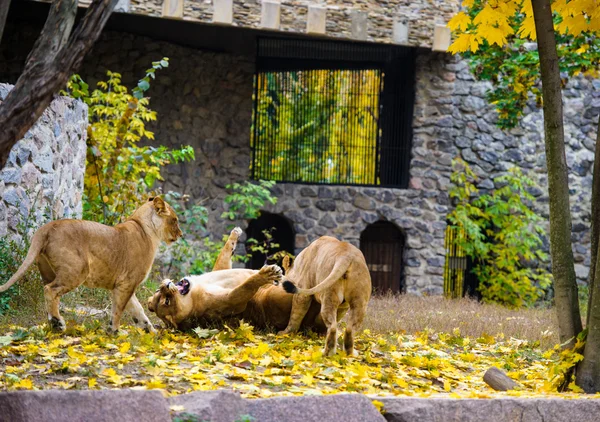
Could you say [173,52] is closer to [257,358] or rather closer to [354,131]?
[354,131]

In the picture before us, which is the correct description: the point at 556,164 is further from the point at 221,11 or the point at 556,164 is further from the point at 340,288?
the point at 221,11

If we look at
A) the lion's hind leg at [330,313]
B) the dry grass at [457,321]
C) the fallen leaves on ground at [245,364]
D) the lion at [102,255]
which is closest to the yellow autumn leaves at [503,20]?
the lion's hind leg at [330,313]

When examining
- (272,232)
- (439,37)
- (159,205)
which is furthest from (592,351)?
(272,232)

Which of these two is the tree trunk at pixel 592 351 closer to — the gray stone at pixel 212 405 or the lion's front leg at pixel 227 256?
the gray stone at pixel 212 405

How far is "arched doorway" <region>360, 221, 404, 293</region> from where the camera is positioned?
54.1 feet

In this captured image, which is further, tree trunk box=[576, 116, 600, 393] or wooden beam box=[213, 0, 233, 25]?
wooden beam box=[213, 0, 233, 25]

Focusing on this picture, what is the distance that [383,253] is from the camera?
16.7m

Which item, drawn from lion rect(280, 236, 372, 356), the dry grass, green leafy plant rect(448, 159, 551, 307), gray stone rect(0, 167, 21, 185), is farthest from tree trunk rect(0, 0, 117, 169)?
green leafy plant rect(448, 159, 551, 307)

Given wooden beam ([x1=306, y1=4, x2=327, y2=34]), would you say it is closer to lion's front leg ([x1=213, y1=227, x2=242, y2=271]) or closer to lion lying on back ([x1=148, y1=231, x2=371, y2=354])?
lion's front leg ([x1=213, y1=227, x2=242, y2=271])

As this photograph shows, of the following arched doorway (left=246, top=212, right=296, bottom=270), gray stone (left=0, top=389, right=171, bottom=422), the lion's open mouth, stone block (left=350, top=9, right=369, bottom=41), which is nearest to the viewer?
gray stone (left=0, top=389, right=171, bottom=422)

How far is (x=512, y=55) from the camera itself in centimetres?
1455

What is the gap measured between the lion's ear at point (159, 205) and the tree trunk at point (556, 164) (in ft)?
9.51

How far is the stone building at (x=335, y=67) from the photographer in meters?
14.9

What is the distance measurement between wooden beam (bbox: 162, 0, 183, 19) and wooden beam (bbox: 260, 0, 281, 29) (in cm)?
128
